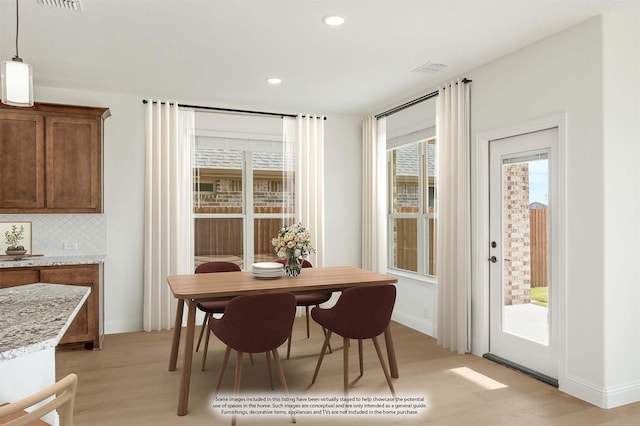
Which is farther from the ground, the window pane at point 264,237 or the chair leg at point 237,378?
the window pane at point 264,237

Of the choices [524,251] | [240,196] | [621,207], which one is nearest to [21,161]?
[240,196]

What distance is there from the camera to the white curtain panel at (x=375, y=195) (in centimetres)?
559

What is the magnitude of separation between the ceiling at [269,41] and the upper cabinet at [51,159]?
0.43 metres

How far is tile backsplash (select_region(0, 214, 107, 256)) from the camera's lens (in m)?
4.61

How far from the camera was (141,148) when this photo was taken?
5.01 m

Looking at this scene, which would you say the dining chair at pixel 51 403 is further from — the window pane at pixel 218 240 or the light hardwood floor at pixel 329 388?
the window pane at pixel 218 240

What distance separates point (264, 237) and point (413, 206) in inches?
78.2

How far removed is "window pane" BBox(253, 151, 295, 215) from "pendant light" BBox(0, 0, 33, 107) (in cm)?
350

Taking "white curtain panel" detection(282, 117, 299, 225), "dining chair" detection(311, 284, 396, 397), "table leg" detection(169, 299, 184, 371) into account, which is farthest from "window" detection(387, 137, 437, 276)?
"table leg" detection(169, 299, 184, 371)

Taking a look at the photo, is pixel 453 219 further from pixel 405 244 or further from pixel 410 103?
pixel 410 103

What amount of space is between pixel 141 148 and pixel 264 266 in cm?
242

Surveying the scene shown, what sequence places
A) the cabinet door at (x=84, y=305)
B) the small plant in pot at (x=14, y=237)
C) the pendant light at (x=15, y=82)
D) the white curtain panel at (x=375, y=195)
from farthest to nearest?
the white curtain panel at (x=375, y=195) → the small plant in pot at (x=14, y=237) → the cabinet door at (x=84, y=305) → the pendant light at (x=15, y=82)

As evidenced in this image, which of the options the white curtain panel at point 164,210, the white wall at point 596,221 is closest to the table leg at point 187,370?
the white curtain panel at point 164,210

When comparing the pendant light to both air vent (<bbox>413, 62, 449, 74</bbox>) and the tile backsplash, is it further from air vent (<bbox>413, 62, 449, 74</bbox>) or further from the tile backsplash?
air vent (<bbox>413, 62, 449, 74</bbox>)
